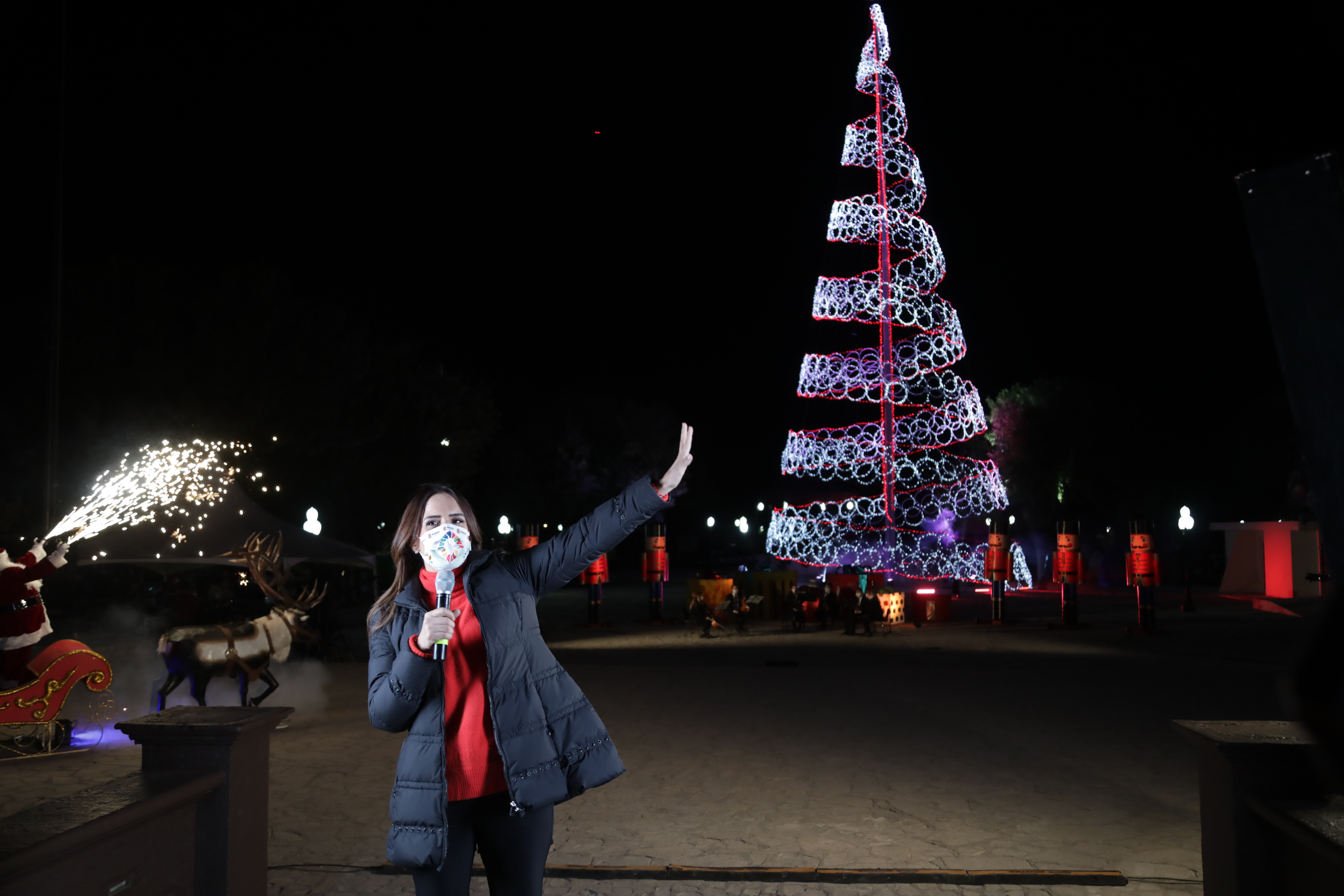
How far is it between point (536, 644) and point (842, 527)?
949 inches

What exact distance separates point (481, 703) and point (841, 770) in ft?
17.9

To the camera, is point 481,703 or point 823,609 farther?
point 823,609

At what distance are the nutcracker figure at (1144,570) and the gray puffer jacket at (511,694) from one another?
18.1 metres

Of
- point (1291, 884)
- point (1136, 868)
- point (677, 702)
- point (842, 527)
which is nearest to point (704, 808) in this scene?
point (1136, 868)

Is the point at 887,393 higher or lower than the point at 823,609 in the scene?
higher

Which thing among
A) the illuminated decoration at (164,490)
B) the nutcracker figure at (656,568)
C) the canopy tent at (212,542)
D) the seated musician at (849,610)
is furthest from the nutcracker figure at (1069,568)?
the illuminated decoration at (164,490)

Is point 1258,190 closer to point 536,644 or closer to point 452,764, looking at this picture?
point 536,644

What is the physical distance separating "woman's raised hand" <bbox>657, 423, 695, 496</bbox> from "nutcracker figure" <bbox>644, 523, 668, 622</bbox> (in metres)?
19.4

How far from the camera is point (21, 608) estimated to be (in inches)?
325

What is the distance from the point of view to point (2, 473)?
21.5 metres

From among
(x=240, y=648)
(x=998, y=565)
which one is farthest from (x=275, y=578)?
(x=998, y=565)

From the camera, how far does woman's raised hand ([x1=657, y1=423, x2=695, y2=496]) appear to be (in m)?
3.32

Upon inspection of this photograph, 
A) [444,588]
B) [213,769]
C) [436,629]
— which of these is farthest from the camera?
[213,769]

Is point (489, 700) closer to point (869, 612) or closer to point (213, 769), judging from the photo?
point (213, 769)
